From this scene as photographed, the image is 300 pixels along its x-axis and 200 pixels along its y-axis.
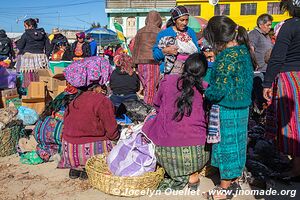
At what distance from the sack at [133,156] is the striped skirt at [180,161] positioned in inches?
4.1

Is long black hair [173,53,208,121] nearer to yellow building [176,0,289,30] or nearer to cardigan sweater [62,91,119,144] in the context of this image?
cardigan sweater [62,91,119,144]

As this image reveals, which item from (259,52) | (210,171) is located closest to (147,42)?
(259,52)

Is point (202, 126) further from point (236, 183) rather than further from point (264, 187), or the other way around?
point (264, 187)

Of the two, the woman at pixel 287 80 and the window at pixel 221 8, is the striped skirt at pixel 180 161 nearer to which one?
the woman at pixel 287 80

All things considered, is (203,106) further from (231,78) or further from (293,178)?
(293,178)

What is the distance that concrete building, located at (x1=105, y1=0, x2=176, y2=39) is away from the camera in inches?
1225

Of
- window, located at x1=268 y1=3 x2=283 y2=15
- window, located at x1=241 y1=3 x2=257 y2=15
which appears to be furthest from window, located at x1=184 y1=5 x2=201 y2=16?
window, located at x1=268 y1=3 x2=283 y2=15

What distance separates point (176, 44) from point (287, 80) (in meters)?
1.33

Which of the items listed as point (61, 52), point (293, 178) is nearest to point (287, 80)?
point (293, 178)

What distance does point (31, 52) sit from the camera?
7242 millimetres

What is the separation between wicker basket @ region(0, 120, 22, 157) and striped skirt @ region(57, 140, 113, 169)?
41.8 inches

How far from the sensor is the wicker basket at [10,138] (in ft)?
13.6

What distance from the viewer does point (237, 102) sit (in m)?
2.89

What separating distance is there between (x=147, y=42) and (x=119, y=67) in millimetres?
606
